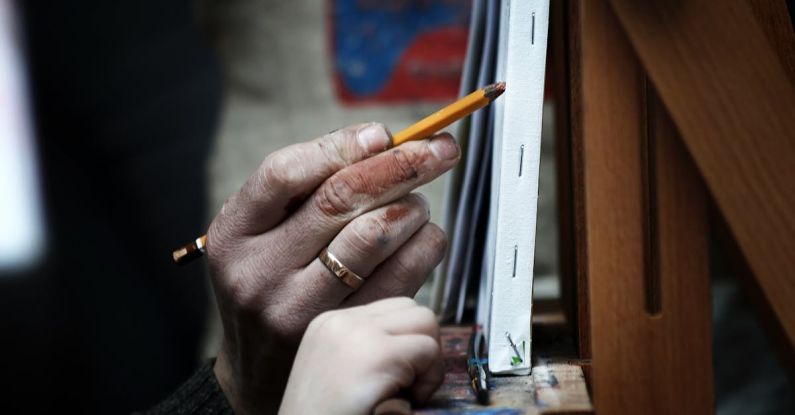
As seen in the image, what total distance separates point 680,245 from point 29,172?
2.38m

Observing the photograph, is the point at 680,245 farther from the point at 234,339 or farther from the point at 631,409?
the point at 234,339

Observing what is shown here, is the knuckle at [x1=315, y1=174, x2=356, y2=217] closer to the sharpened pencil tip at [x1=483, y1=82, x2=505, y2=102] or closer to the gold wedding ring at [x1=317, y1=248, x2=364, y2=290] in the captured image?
the gold wedding ring at [x1=317, y1=248, x2=364, y2=290]

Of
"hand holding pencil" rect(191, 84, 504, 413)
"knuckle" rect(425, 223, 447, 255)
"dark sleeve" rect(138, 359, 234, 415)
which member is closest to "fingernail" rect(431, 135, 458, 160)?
"hand holding pencil" rect(191, 84, 504, 413)

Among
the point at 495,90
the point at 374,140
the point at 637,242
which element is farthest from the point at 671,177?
the point at 374,140

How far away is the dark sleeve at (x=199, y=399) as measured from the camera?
0.88m

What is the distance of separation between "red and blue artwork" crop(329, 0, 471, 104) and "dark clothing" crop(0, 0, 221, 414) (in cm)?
61

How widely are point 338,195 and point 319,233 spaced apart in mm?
49

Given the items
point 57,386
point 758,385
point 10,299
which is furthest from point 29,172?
point 758,385

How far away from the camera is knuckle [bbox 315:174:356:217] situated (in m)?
0.70

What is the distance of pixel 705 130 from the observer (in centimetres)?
57

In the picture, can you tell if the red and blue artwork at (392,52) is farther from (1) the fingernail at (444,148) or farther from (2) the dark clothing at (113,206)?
(1) the fingernail at (444,148)

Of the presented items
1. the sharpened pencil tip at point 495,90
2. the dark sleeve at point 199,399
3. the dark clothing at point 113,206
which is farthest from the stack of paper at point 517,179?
the dark clothing at point 113,206

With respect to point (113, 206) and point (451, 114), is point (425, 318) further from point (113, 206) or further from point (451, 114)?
point (113, 206)

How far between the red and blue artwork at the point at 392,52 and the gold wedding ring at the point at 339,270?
105cm
